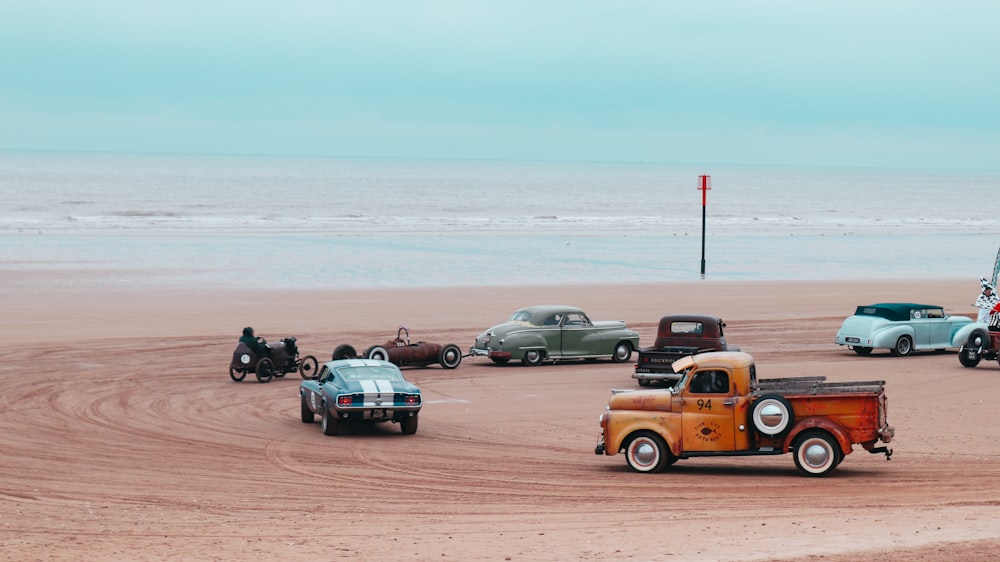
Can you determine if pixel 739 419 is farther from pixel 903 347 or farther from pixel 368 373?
pixel 903 347

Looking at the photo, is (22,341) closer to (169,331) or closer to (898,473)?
(169,331)

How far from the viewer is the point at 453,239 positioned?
8269 centimetres

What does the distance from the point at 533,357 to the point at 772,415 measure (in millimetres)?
13291

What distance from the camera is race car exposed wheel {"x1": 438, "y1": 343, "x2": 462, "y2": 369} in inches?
1149

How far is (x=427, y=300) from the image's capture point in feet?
146

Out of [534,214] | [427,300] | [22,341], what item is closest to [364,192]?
[534,214]

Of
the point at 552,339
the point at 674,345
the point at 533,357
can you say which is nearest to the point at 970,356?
the point at 674,345

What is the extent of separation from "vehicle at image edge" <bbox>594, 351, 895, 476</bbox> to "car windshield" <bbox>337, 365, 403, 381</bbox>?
4.86 meters

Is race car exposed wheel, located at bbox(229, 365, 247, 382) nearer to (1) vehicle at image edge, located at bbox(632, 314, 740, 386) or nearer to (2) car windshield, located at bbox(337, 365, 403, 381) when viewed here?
(2) car windshield, located at bbox(337, 365, 403, 381)

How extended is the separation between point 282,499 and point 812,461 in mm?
7108

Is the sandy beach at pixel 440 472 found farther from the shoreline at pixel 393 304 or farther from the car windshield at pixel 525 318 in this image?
the shoreline at pixel 393 304

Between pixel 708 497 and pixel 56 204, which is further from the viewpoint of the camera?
pixel 56 204

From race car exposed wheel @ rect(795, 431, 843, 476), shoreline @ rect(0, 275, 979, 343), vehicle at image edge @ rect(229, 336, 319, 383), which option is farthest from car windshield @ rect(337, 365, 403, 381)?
shoreline @ rect(0, 275, 979, 343)

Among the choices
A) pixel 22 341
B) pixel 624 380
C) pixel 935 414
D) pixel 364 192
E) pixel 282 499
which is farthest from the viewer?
pixel 364 192
